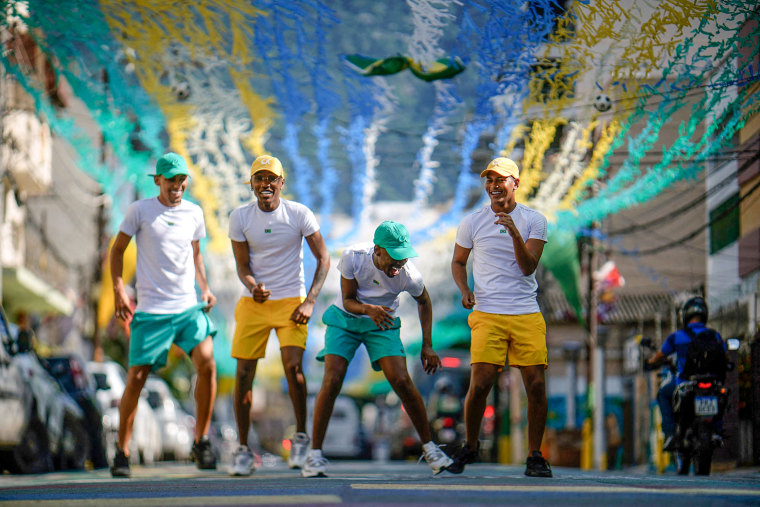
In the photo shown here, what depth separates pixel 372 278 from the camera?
798cm

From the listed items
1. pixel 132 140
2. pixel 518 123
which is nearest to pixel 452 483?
pixel 518 123

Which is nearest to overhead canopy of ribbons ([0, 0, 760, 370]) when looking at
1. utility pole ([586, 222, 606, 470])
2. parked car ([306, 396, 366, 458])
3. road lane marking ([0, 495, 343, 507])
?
road lane marking ([0, 495, 343, 507])

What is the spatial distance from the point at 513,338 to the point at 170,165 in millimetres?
2830

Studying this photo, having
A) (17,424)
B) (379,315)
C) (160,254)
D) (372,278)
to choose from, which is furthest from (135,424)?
(379,315)

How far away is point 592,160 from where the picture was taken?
13289mm

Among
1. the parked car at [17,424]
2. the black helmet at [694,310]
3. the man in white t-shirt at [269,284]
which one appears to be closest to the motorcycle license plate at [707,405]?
the black helmet at [694,310]

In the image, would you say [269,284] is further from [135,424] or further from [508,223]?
[135,424]

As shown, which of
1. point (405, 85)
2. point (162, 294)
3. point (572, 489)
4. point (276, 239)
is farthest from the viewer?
point (405, 85)

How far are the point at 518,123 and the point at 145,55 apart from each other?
3.99 metres

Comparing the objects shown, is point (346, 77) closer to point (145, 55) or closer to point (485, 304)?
point (145, 55)

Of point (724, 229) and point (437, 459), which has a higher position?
point (724, 229)

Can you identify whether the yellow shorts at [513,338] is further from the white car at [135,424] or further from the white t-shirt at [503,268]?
the white car at [135,424]

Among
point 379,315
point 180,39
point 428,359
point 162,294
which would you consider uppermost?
point 180,39

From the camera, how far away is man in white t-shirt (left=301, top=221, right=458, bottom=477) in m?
7.87
